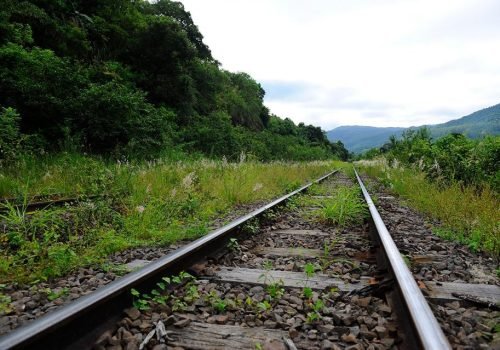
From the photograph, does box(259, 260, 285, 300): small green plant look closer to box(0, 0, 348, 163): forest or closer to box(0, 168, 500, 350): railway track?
box(0, 168, 500, 350): railway track

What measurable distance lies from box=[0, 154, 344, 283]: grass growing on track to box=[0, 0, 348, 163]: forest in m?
1.20

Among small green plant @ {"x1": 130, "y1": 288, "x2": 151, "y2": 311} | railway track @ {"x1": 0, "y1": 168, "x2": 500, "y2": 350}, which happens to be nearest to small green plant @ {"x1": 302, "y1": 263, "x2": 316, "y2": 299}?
railway track @ {"x1": 0, "y1": 168, "x2": 500, "y2": 350}

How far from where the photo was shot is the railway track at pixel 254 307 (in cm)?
156

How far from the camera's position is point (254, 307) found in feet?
6.75

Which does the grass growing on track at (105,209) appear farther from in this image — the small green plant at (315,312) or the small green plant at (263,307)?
the small green plant at (315,312)

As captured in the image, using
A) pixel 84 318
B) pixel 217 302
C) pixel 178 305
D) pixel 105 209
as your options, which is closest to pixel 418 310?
pixel 217 302

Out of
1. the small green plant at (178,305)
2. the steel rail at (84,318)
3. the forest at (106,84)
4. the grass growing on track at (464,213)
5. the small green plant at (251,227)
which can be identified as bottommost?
the grass growing on track at (464,213)

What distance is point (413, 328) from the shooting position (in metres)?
1.47

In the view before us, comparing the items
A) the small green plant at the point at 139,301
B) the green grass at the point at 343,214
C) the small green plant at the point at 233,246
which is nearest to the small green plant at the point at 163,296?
the small green plant at the point at 139,301

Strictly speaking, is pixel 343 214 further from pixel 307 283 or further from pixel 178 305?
pixel 178 305

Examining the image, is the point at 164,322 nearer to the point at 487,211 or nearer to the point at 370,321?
the point at 370,321

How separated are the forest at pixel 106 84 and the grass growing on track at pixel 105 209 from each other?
1.20m

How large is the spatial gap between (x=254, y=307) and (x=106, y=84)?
39.6ft

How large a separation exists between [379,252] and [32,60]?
11.7 m
